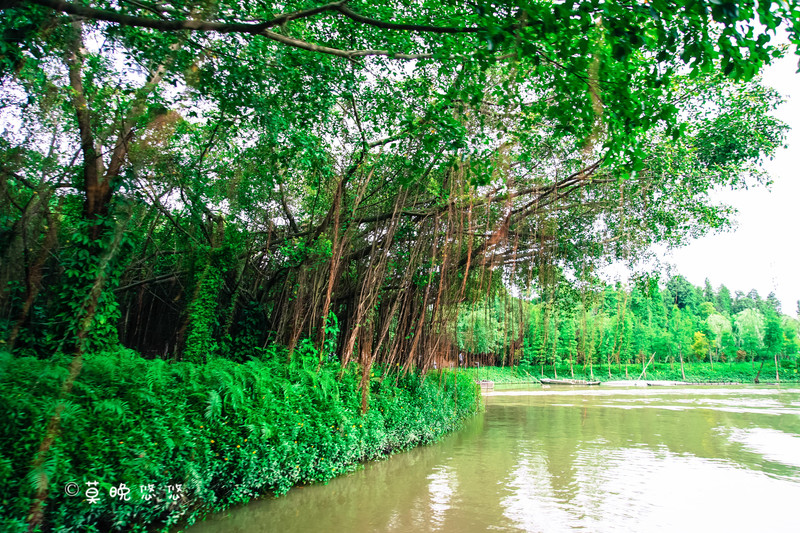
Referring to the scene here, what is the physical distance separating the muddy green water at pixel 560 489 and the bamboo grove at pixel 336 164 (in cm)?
162

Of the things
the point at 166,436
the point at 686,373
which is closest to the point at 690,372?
the point at 686,373

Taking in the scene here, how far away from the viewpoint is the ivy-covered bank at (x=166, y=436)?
2.63 meters

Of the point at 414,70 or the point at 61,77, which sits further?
the point at 414,70

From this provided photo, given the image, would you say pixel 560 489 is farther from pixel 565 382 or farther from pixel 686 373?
pixel 686 373

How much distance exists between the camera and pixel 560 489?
16.1 ft

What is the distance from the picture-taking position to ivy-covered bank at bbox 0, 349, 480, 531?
263 centimetres

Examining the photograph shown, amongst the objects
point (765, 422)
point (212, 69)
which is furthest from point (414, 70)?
point (765, 422)

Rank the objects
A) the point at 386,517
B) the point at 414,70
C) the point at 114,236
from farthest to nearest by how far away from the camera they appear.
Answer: the point at 414,70 → the point at 114,236 → the point at 386,517

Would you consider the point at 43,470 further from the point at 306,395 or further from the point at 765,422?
the point at 765,422

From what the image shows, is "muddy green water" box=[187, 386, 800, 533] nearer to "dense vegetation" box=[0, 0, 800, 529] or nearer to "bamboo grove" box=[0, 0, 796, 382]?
"dense vegetation" box=[0, 0, 800, 529]

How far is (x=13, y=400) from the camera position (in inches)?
105

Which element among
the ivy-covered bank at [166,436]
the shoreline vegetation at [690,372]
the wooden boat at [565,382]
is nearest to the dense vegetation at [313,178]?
the ivy-covered bank at [166,436]

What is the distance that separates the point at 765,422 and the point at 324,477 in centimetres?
1204

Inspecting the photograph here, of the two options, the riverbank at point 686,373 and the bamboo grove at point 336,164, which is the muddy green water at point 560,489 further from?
the riverbank at point 686,373
